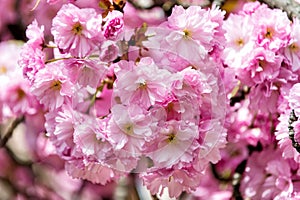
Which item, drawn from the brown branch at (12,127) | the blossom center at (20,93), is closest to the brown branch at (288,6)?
the blossom center at (20,93)

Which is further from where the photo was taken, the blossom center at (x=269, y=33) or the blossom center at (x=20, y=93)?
the blossom center at (x=20, y=93)

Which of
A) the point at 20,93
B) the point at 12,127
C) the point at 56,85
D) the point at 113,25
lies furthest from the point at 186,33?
the point at 12,127

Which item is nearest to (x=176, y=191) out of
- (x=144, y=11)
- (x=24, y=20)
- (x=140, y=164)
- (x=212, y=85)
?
(x=140, y=164)

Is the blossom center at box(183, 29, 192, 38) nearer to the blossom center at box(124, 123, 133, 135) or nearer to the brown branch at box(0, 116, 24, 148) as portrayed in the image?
the blossom center at box(124, 123, 133, 135)

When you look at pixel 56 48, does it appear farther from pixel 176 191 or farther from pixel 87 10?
pixel 176 191

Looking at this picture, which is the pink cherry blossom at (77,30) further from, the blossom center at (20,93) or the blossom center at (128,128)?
the blossom center at (20,93)
